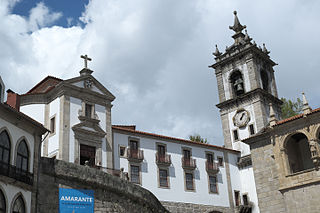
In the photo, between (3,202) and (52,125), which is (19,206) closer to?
(3,202)

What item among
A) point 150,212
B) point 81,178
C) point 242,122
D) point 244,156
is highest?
point 242,122

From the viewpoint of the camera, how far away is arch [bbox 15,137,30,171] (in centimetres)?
1998

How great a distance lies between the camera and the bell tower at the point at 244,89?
4547 centimetres

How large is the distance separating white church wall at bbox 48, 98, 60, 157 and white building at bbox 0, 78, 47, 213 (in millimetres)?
8512

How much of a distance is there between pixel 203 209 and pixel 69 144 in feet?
46.1

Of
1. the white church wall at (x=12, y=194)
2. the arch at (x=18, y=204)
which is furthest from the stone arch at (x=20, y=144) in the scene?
the arch at (x=18, y=204)

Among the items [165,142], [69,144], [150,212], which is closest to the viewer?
[150,212]

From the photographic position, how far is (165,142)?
37188 millimetres

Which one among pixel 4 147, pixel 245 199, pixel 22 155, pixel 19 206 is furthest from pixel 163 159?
pixel 4 147

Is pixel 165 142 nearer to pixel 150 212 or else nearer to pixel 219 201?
pixel 219 201

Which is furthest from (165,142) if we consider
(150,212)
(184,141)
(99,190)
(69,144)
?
(99,190)

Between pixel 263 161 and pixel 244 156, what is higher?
pixel 244 156

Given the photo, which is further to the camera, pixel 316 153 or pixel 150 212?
pixel 316 153

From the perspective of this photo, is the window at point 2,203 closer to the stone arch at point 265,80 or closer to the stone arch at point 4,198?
the stone arch at point 4,198
